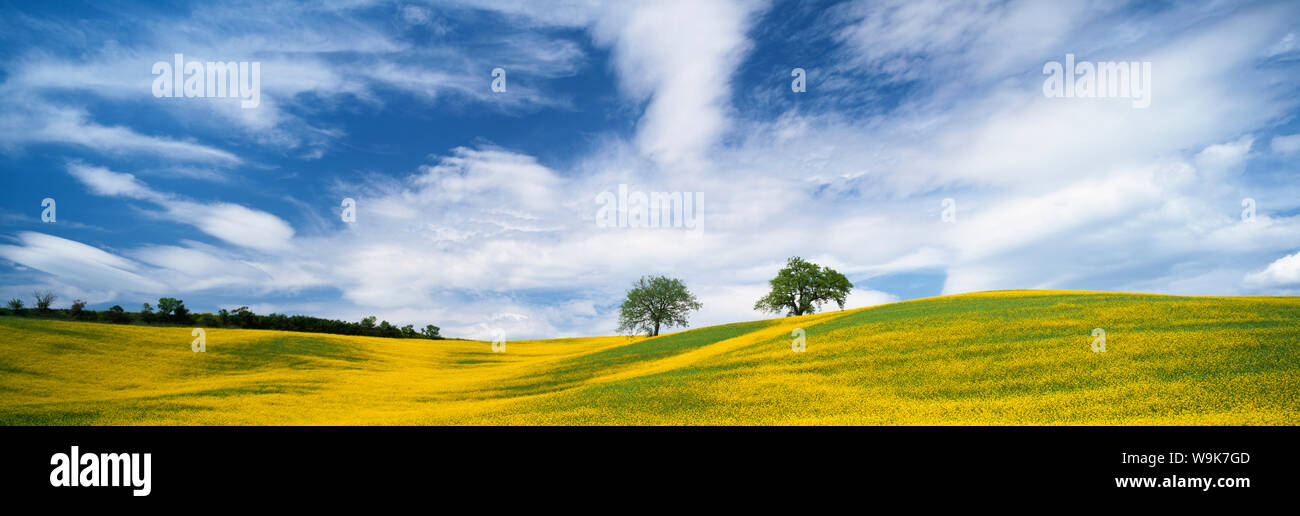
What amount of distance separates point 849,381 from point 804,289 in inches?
1996

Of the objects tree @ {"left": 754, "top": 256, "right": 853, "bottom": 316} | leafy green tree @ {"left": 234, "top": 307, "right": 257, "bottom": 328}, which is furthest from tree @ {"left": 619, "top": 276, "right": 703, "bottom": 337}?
leafy green tree @ {"left": 234, "top": 307, "right": 257, "bottom": 328}

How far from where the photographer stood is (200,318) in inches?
2355

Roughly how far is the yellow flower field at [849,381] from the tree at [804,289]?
33.4 m

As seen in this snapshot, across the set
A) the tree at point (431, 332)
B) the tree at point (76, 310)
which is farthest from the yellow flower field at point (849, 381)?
the tree at point (431, 332)

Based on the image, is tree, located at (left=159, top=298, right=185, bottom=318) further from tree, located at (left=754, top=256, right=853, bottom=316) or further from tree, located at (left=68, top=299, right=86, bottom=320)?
tree, located at (left=754, top=256, right=853, bottom=316)

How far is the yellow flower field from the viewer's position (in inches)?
545

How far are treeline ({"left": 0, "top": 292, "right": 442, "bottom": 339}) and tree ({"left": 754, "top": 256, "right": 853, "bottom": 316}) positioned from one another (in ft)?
183

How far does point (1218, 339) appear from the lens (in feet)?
57.7

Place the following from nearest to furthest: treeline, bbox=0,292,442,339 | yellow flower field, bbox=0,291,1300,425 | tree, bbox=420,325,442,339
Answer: yellow flower field, bbox=0,291,1300,425, treeline, bbox=0,292,442,339, tree, bbox=420,325,442,339

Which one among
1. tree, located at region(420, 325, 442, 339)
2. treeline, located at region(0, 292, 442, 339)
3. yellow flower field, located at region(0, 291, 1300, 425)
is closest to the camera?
yellow flower field, located at region(0, 291, 1300, 425)

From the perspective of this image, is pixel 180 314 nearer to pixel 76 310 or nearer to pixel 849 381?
pixel 76 310
